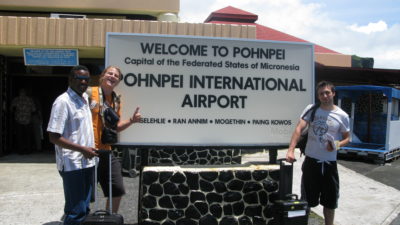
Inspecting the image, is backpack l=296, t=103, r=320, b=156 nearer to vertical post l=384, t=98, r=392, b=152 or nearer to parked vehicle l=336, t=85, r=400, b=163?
parked vehicle l=336, t=85, r=400, b=163

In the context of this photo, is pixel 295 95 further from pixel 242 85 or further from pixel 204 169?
pixel 204 169

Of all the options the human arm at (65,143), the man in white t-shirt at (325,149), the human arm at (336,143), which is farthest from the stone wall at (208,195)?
the human arm at (65,143)

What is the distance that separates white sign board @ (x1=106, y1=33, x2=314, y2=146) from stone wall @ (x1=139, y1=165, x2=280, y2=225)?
341 millimetres

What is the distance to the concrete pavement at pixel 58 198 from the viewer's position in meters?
5.34

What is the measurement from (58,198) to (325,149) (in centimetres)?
421

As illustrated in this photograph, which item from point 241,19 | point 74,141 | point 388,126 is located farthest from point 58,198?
point 241,19

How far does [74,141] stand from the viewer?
3.48 metres

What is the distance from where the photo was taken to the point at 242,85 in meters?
4.72

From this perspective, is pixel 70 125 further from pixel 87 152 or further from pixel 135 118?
pixel 135 118

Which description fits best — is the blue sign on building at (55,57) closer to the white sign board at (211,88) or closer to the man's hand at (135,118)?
the white sign board at (211,88)

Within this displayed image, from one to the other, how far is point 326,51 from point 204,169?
76.4ft

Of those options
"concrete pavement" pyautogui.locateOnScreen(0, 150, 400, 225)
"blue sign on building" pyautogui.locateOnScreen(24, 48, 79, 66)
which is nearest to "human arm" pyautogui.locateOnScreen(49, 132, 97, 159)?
"concrete pavement" pyautogui.locateOnScreen(0, 150, 400, 225)

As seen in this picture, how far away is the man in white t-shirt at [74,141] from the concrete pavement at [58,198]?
164cm

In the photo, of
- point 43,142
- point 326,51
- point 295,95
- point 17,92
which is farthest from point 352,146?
point 326,51
